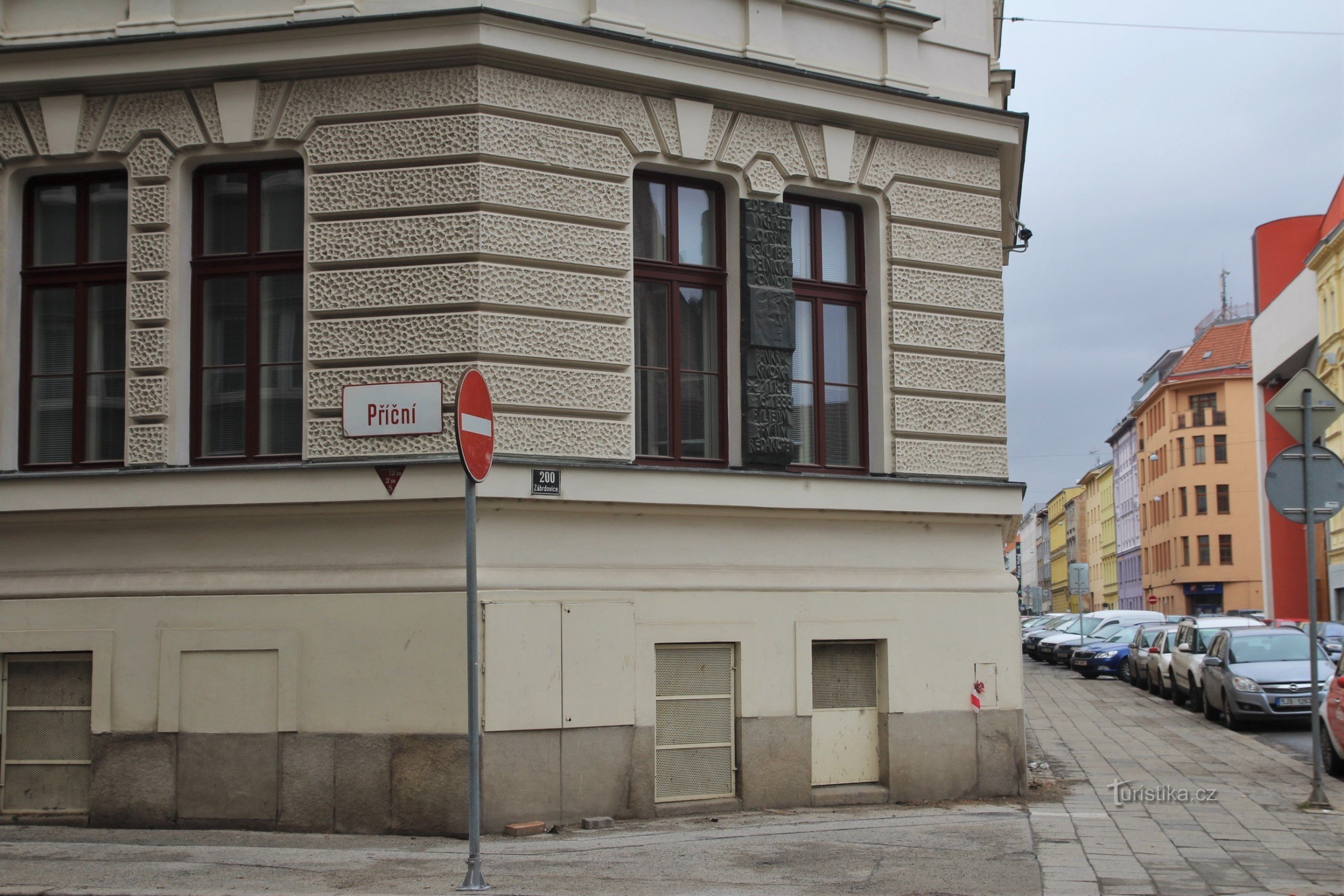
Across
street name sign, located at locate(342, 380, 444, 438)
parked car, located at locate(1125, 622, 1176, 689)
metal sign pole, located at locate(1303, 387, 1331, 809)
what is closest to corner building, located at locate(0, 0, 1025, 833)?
street name sign, located at locate(342, 380, 444, 438)

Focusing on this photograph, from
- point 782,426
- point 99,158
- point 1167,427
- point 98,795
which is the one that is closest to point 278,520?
point 98,795

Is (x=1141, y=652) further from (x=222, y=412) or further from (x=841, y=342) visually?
(x=222, y=412)

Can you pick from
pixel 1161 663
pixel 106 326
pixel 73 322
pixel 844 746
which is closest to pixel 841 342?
pixel 844 746

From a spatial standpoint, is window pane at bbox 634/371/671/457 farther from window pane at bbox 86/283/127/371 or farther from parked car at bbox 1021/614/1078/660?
parked car at bbox 1021/614/1078/660

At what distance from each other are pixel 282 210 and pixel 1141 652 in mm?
27363

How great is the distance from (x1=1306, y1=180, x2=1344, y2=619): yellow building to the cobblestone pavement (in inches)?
1504

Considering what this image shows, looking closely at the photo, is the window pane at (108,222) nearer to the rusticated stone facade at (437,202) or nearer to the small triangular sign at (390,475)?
the rusticated stone facade at (437,202)

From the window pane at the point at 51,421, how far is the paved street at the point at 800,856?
10.1ft

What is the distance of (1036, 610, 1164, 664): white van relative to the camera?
44.1 meters

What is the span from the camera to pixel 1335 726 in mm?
14906

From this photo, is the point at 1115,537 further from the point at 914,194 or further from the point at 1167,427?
the point at 914,194

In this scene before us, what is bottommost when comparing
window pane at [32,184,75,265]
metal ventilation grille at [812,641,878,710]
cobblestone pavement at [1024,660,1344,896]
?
cobblestone pavement at [1024,660,1344,896]

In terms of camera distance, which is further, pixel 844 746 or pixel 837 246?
pixel 837 246

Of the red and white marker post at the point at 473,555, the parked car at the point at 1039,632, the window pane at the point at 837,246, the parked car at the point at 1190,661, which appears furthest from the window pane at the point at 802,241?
A: the parked car at the point at 1039,632
